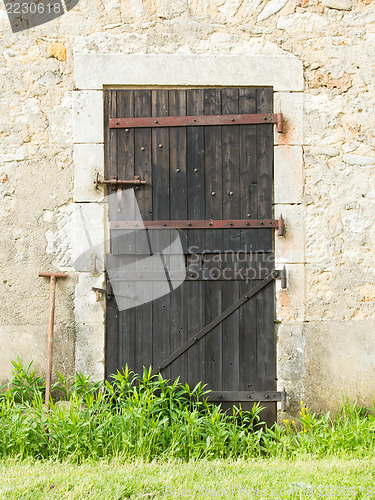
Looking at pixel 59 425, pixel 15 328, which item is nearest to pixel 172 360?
pixel 59 425

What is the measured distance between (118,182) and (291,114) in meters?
1.47

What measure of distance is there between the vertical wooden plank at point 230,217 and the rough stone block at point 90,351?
0.96 meters

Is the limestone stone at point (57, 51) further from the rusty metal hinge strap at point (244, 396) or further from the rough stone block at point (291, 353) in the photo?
the rusty metal hinge strap at point (244, 396)

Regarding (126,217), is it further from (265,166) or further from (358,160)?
(358,160)

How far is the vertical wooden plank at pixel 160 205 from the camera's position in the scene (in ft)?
11.8

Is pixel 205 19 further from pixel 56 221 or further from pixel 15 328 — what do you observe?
pixel 15 328

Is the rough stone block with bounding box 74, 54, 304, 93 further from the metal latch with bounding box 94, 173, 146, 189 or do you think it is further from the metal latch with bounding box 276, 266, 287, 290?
the metal latch with bounding box 276, 266, 287, 290

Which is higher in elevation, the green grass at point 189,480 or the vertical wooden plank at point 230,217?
the vertical wooden plank at point 230,217

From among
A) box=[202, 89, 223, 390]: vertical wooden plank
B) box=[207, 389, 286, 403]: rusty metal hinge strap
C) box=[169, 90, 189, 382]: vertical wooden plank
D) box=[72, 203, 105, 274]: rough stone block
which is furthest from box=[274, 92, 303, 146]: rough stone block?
box=[207, 389, 286, 403]: rusty metal hinge strap

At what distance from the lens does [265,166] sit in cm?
366

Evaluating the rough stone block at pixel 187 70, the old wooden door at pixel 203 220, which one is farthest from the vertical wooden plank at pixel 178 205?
the rough stone block at pixel 187 70

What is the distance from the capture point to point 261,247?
3.65 meters

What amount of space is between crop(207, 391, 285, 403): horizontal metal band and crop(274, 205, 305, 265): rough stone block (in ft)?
3.33

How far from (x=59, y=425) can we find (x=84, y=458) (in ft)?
0.90
